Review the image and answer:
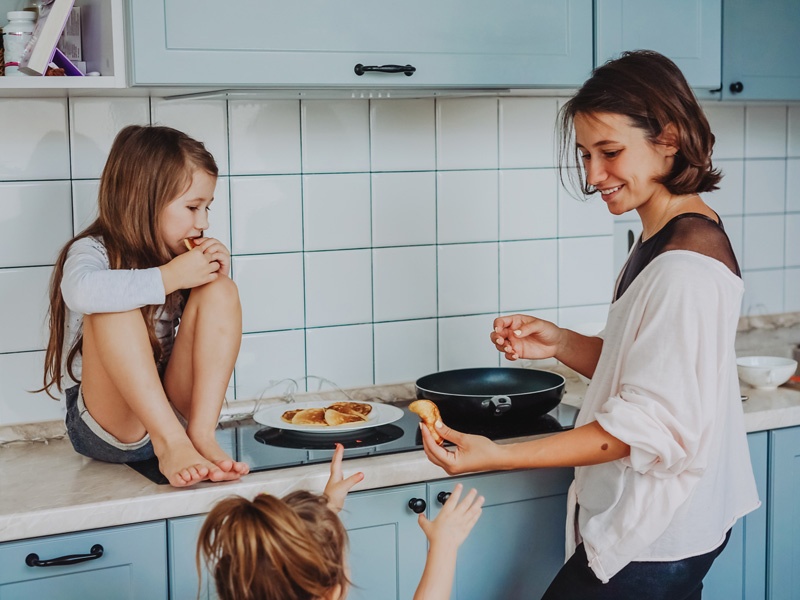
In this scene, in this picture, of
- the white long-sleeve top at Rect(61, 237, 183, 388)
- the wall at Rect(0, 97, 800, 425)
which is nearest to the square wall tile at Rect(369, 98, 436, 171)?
the wall at Rect(0, 97, 800, 425)

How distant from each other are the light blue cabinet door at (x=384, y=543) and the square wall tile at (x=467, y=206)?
0.79 metres

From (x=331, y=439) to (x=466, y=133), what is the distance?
872mm

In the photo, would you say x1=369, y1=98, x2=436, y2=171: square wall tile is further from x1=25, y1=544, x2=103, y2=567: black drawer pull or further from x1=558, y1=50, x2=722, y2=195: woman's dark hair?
x1=25, y1=544, x2=103, y2=567: black drawer pull

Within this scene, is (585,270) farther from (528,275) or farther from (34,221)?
(34,221)

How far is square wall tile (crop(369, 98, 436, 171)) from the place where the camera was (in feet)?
7.60

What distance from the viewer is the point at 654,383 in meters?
1.48

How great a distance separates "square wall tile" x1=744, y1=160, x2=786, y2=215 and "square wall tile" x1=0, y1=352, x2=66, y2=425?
203cm

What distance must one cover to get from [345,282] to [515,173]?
53 cm

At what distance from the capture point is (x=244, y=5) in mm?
1805

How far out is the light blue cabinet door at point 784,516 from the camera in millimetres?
2162

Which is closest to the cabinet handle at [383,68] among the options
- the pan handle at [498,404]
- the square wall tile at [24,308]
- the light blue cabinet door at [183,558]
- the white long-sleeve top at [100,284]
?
the white long-sleeve top at [100,284]

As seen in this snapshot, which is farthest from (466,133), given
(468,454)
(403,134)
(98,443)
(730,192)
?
(98,443)

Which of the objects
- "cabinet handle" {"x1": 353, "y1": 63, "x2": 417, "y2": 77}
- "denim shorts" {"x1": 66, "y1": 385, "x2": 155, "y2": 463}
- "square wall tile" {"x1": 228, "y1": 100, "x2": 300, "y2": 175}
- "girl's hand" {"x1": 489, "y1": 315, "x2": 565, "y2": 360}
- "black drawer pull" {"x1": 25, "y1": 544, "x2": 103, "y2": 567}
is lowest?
"black drawer pull" {"x1": 25, "y1": 544, "x2": 103, "y2": 567}

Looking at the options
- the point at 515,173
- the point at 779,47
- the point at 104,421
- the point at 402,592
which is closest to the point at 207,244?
the point at 104,421
